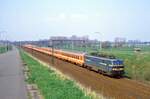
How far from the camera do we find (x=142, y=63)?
45.1 metres

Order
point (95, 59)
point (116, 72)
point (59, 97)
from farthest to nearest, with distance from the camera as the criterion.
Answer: point (95, 59)
point (116, 72)
point (59, 97)

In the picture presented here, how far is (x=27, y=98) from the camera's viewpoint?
67.6ft

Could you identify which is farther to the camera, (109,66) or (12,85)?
(109,66)

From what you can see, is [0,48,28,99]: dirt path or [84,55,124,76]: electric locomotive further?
[84,55,124,76]: electric locomotive

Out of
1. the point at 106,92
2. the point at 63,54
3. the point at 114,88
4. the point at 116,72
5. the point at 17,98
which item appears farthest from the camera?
the point at 63,54

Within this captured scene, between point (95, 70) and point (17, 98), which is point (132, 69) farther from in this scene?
point (17, 98)

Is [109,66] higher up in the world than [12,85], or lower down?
higher up

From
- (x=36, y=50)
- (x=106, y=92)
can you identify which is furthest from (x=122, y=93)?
(x=36, y=50)

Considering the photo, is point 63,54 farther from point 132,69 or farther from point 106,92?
point 106,92

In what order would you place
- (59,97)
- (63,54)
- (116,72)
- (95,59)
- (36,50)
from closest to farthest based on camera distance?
(59,97), (116,72), (95,59), (63,54), (36,50)

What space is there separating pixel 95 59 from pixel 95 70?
5.83 ft

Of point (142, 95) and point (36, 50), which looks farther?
point (36, 50)

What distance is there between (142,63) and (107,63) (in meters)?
8.72

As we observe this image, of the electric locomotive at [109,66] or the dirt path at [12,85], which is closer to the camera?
the dirt path at [12,85]
